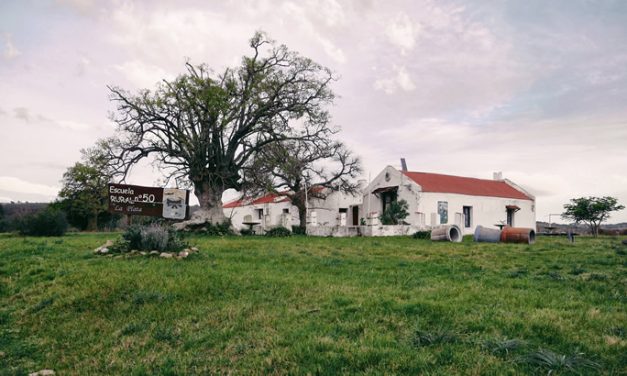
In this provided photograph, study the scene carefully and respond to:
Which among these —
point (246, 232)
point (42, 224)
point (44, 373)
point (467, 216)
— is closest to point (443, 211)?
point (467, 216)

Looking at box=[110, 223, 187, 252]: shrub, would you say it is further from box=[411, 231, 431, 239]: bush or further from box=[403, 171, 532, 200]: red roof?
box=[403, 171, 532, 200]: red roof

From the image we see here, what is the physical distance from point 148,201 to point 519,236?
2154 centimetres

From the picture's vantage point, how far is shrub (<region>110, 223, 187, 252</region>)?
1318 cm

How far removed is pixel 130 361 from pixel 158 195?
22856mm

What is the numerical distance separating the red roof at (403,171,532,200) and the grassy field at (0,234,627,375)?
2516cm

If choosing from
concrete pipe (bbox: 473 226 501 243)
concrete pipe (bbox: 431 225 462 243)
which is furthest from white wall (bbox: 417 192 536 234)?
concrete pipe (bbox: 473 226 501 243)

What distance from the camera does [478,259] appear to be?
45.5 feet

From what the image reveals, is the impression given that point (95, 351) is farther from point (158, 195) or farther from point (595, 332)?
point (158, 195)

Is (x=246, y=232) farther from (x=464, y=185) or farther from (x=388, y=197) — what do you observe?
(x=464, y=185)

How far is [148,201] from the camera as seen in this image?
89.4 feet

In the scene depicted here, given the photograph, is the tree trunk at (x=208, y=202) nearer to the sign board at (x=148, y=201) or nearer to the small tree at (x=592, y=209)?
the sign board at (x=148, y=201)

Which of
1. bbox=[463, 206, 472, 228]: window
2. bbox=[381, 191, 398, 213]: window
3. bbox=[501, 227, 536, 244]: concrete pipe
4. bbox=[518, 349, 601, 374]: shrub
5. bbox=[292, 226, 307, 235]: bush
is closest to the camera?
bbox=[518, 349, 601, 374]: shrub

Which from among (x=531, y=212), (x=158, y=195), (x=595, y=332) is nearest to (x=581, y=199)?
(x=531, y=212)

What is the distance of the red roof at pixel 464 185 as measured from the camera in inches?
1444
